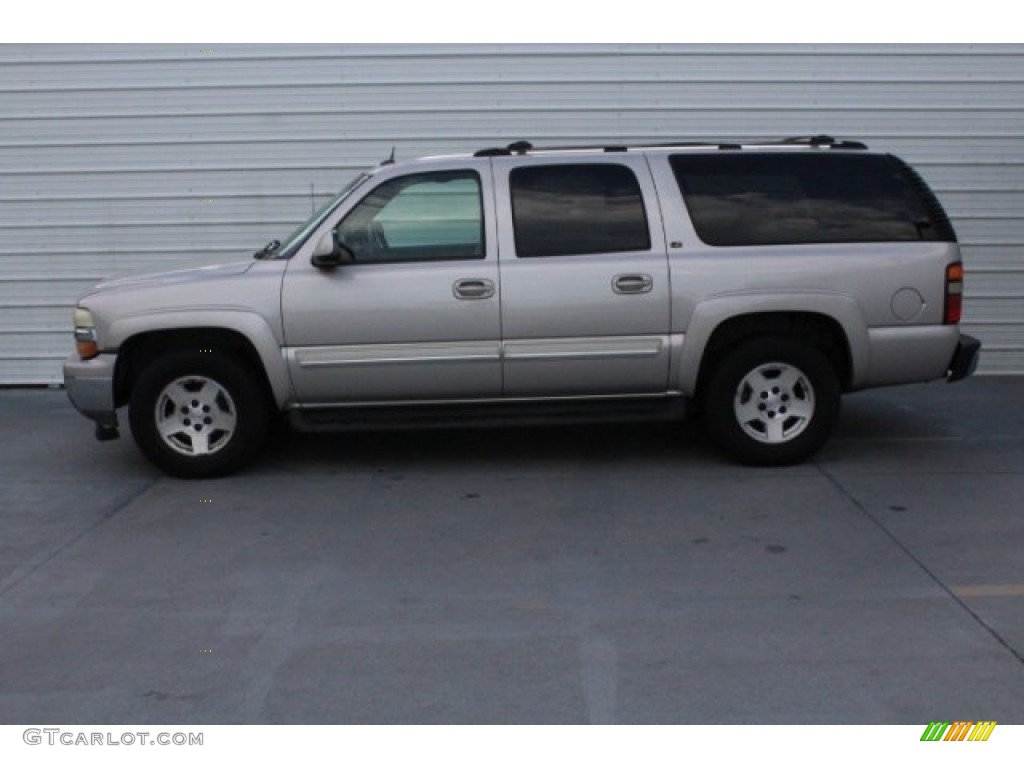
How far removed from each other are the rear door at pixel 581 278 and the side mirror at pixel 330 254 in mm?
877

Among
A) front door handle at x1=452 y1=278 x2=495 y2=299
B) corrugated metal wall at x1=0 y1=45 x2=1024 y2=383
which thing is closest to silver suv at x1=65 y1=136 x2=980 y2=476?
front door handle at x1=452 y1=278 x2=495 y2=299

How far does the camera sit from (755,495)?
24.1 ft

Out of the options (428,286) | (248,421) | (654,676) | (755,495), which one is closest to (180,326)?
(248,421)

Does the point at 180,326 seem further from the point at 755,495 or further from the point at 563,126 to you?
the point at 563,126

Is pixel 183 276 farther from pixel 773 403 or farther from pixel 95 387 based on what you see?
pixel 773 403

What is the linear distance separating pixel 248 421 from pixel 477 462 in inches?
56.2

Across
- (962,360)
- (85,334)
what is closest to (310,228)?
(85,334)

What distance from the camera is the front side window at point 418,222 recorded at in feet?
25.2

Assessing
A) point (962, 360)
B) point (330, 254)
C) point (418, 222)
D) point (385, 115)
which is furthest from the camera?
point (385, 115)

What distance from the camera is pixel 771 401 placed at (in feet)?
25.8

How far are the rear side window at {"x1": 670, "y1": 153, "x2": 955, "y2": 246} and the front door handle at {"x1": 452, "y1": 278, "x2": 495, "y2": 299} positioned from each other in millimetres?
1246

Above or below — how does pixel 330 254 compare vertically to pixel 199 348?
above

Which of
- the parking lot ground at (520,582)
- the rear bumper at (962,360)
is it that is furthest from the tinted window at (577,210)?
the rear bumper at (962,360)

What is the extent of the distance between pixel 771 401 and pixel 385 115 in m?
4.60
